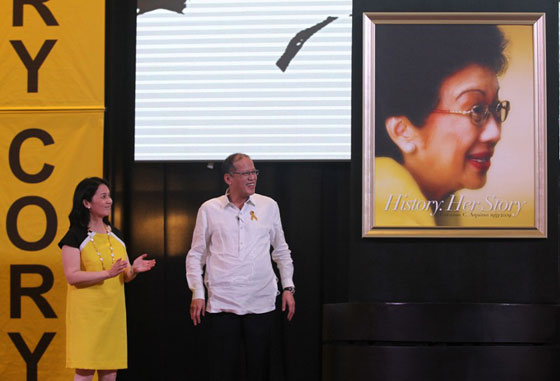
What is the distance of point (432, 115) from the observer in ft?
12.4

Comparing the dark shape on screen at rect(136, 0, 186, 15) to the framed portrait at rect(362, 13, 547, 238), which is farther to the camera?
the dark shape on screen at rect(136, 0, 186, 15)

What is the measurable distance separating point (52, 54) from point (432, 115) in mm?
2367

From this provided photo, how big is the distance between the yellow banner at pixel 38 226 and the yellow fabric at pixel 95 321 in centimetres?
99

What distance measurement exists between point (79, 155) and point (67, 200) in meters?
0.28

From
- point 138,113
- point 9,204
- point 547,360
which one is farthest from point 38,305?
point 547,360

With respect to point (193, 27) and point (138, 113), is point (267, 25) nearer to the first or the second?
point (193, 27)

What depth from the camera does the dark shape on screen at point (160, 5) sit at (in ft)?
15.5

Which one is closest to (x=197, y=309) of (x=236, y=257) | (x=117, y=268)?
(x=236, y=257)

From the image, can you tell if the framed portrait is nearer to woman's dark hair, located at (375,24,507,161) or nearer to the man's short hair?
woman's dark hair, located at (375,24,507,161)

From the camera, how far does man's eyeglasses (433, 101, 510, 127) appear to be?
375 centimetres

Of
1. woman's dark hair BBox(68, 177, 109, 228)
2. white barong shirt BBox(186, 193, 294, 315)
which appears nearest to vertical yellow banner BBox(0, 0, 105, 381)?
woman's dark hair BBox(68, 177, 109, 228)

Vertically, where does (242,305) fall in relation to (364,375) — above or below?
above

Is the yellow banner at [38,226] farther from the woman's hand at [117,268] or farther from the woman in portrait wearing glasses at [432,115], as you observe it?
the woman in portrait wearing glasses at [432,115]

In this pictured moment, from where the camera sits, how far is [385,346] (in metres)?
3.62
